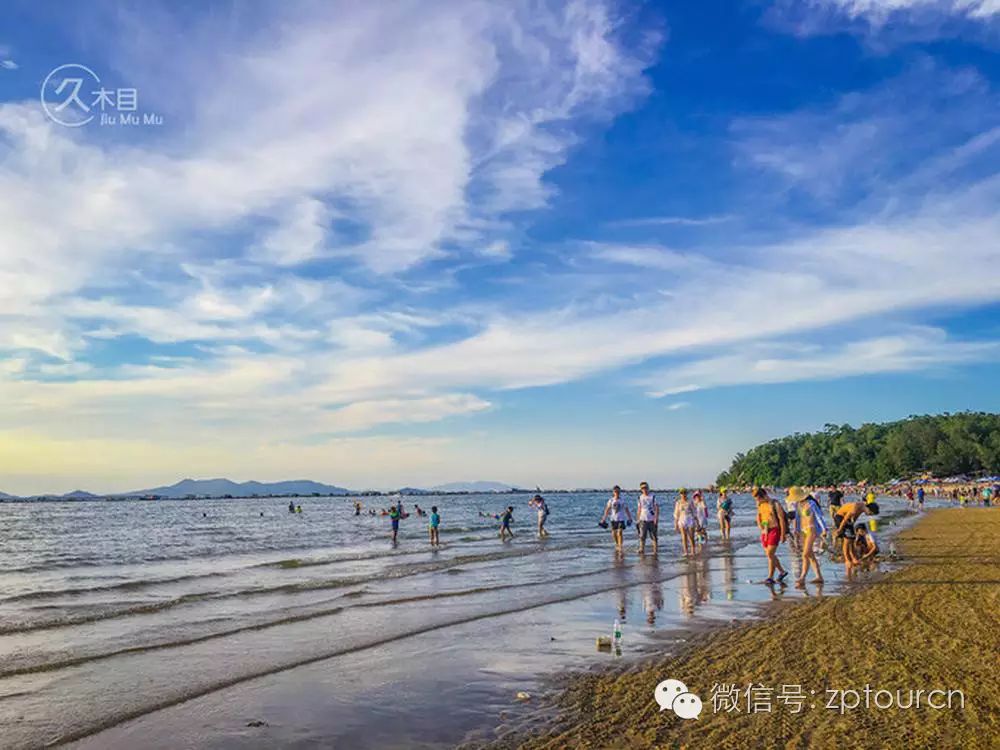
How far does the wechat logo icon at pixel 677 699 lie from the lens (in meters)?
6.63

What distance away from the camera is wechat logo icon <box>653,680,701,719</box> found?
663cm

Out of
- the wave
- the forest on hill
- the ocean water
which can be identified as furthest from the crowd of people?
the forest on hill

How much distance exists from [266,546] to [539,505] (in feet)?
41.9

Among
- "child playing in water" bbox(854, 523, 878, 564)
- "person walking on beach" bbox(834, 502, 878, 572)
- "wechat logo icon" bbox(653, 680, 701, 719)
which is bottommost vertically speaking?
"wechat logo icon" bbox(653, 680, 701, 719)

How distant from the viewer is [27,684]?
8.84 meters

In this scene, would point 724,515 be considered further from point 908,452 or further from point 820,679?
point 908,452

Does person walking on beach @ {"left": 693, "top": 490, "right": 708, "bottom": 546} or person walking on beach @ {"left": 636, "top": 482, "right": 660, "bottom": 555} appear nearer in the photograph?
person walking on beach @ {"left": 636, "top": 482, "right": 660, "bottom": 555}

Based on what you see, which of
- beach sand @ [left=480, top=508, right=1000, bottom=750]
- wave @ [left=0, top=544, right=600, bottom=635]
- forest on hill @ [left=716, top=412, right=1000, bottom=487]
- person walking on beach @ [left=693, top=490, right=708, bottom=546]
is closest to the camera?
beach sand @ [left=480, top=508, right=1000, bottom=750]

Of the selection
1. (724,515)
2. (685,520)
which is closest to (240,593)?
(685,520)

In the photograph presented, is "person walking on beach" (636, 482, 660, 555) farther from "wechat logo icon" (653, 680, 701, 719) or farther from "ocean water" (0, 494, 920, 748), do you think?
"wechat logo icon" (653, 680, 701, 719)

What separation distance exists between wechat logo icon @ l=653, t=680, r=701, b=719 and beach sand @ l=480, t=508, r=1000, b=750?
0.08 m

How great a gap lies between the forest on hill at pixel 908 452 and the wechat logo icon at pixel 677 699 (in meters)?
144

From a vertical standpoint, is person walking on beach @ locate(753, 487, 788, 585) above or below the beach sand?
above

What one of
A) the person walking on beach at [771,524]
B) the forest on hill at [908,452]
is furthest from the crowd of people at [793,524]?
the forest on hill at [908,452]
